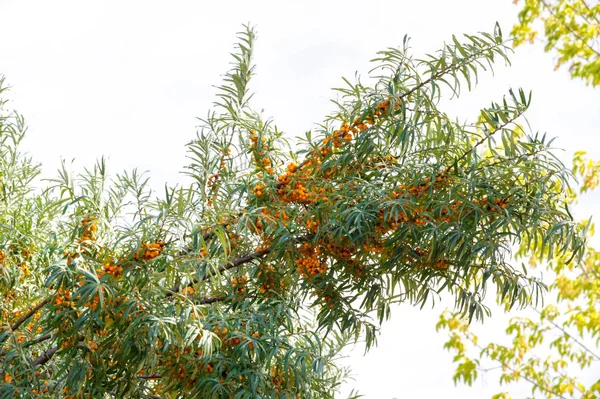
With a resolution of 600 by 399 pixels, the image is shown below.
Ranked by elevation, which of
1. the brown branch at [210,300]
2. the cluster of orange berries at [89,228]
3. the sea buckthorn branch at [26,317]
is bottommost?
the sea buckthorn branch at [26,317]

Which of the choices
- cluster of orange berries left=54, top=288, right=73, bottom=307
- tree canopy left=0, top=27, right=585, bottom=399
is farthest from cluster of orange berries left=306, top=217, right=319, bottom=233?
cluster of orange berries left=54, top=288, right=73, bottom=307

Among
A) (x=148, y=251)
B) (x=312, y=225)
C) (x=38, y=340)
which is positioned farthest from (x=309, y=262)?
(x=38, y=340)

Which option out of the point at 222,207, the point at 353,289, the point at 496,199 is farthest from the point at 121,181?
the point at 496,199

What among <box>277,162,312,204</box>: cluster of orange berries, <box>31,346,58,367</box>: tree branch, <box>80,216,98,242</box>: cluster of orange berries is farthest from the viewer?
<box>31,346,58,367</box>: tree branch

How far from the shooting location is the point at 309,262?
2803 mm

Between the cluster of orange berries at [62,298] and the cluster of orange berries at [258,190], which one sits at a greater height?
the cluster of orange berries at [258,190]

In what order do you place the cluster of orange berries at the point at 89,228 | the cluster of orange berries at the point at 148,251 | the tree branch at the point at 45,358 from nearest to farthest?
the cluster of orange berries at the point at 148,251, the cluster of orange berries at the point at 89,228, the tree branch at the point at 45,358

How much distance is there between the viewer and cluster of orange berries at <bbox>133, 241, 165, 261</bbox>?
8.35ft

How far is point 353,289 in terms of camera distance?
295 centimetres

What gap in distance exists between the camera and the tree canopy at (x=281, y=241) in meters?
2.57

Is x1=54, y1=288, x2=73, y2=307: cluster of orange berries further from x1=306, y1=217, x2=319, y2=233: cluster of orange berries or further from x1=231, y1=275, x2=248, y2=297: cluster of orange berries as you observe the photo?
x1=306, y1=217, x2=319, y2=233: cluster of orange berries

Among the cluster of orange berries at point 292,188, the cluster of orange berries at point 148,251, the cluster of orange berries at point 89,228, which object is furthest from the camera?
the cluster of orange berries at point 292,188

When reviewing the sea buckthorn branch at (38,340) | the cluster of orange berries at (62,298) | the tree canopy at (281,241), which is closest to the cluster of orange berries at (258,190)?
the tree canopy at (281,241)

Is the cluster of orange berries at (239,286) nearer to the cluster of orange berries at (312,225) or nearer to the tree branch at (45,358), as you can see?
the cluster of orange berries at (312,225)
